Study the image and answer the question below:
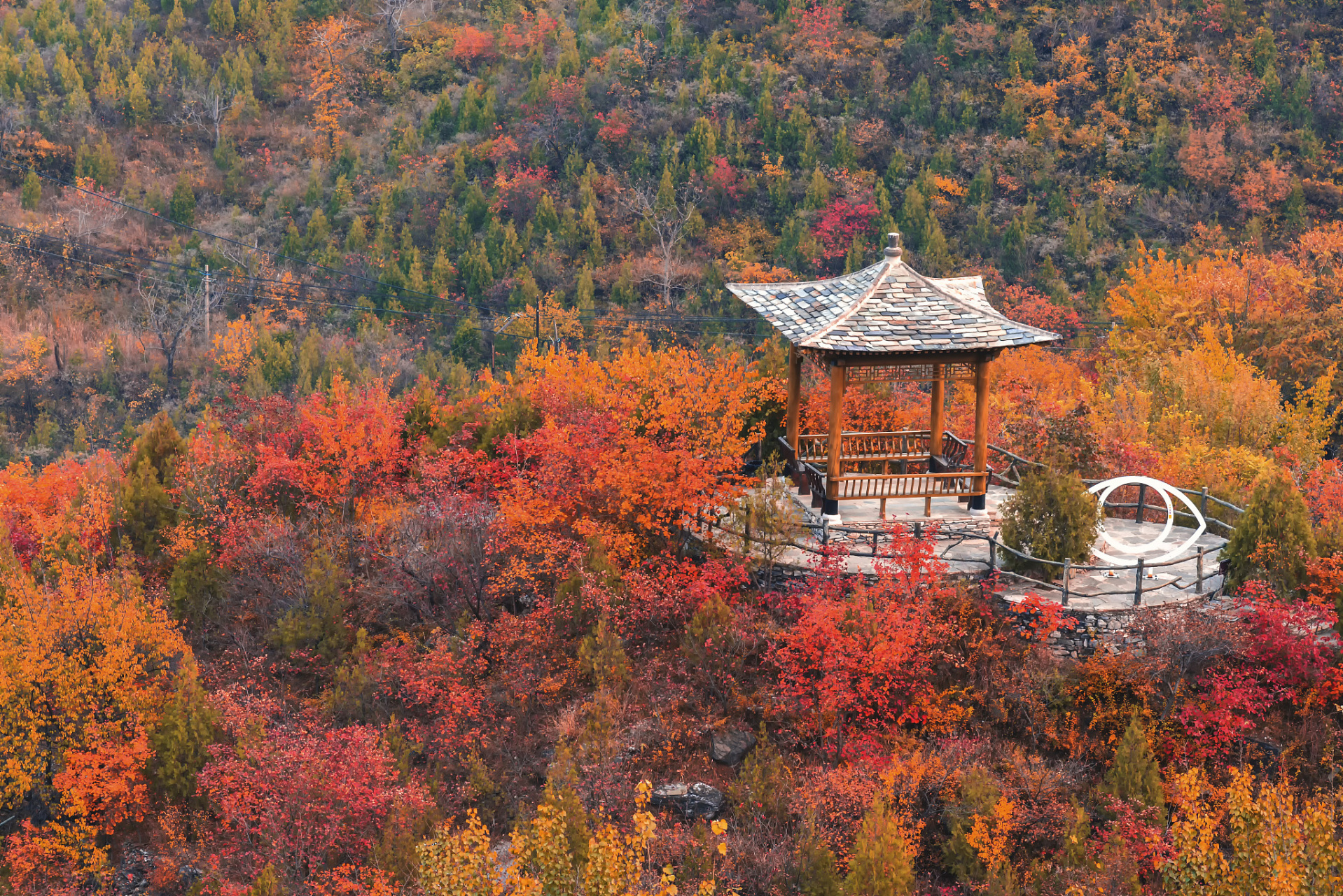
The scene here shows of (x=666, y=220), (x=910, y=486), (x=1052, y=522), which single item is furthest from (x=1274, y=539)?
(x=666, y=220)

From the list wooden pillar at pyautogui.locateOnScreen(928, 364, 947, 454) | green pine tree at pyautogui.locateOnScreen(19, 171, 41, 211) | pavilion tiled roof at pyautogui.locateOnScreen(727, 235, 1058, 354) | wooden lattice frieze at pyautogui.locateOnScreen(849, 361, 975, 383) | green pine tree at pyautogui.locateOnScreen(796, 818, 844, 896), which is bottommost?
green pine tree at pyautogui.locateOnScreen(796, 818, 844, 896)

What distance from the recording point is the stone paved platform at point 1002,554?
2138 centimetres

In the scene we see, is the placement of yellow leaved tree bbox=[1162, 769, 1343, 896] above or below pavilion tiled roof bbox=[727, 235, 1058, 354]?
below

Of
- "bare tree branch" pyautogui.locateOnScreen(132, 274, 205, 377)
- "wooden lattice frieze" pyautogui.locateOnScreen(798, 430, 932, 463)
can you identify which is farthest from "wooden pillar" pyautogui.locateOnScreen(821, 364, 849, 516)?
"bare tree branch" pyautogui.locateOnScreen(132, 274, 205, 377)

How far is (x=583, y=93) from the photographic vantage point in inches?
2461

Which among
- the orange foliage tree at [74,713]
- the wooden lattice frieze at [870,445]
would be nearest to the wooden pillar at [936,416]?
the wooden lattice frieze at [870,445]

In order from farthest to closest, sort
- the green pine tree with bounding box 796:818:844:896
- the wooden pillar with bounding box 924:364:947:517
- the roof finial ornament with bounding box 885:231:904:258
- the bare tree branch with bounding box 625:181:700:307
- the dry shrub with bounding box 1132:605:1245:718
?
the bare tree branch with bounding box 625:181:700:307 → the roof finial ornament with bounding box 885:231:904:258 → the wooden pillar with bounding box 924:364:947:517 → the dry shrub with bounding box 1132:605:1245:718 → the green pine tree with bounding box 796:818:844:896

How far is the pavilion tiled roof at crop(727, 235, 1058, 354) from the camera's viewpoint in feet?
76.3

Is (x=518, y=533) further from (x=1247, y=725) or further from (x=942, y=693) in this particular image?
(x=1247, y=725)

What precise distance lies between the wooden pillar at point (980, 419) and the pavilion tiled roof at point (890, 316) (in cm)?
70

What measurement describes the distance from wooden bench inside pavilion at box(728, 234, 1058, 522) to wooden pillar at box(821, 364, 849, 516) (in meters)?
0.02

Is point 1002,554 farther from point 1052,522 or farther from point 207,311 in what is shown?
point 207,311

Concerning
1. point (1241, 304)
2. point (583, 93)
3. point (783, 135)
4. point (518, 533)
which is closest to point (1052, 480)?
point (518, 533)

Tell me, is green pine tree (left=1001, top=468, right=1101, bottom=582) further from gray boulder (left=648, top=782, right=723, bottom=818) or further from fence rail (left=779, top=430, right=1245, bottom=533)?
gray boulder (left=648, top=782, right=723, bottom=818)
